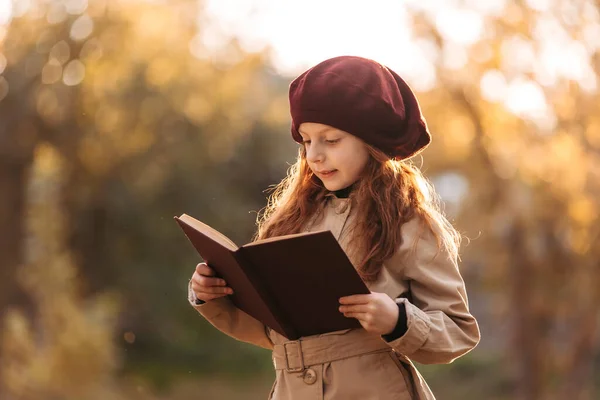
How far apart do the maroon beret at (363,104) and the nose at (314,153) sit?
0.06 meters

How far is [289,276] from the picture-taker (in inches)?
77.7

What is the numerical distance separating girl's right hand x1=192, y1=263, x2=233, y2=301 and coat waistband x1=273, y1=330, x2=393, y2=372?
0.21m

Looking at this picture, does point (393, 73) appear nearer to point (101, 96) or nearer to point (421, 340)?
point (421, 340)

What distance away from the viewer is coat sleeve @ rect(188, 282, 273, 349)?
2.32 m

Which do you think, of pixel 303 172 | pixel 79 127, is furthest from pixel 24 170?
pixel 303 172

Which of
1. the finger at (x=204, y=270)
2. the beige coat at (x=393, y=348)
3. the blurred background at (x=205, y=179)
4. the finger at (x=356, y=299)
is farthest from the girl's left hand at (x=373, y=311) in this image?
the blurred background at (x=205, y=179)

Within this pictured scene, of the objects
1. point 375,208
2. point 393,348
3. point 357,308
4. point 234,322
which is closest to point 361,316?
point 357,308

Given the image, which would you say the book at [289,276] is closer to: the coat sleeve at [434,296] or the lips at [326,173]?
the coat sleeve at [434,296]

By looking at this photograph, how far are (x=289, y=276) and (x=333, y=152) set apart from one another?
1.27ft

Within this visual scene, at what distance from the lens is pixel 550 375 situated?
45.4 feet

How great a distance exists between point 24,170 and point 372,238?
39.9 ft

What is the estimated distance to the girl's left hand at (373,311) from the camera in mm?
1945

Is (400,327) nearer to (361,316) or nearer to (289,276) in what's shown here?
(361,316)

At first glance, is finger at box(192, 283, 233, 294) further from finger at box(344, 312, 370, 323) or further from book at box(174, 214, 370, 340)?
finger at box(344, 312, 370, 323)
